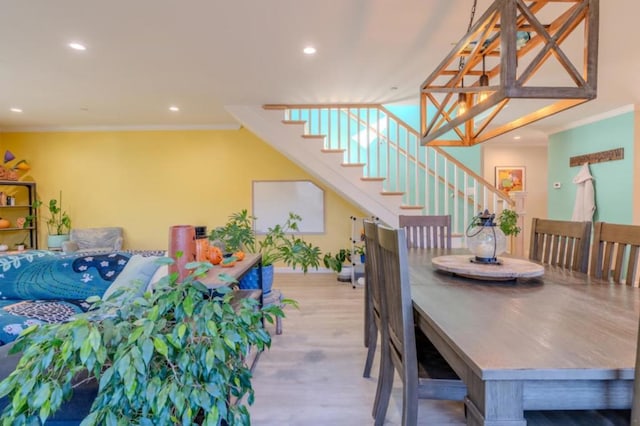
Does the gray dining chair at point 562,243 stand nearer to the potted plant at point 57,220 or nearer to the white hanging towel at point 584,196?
the white hanging towel at point 584,196

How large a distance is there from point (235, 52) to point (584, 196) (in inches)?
203

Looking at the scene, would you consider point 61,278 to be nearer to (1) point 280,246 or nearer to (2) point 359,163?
(1) point 280,246

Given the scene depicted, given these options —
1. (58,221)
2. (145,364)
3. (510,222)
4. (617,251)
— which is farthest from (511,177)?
(58,221)

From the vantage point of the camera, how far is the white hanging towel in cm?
481

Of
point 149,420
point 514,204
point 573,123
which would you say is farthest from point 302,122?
point 573,123

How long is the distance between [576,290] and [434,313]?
77 centimetres

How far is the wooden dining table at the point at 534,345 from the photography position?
32.0 inches

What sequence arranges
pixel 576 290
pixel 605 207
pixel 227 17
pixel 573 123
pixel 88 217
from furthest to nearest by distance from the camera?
pixel 88 217 < pixel 573 123 < pixel 605 207 < pixel 227 17 < pixel 576 290

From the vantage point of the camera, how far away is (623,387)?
2.72 feet

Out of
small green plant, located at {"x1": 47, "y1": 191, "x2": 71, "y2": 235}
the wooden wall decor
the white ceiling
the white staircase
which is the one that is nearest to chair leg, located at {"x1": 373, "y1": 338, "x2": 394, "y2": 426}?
the white ceiling

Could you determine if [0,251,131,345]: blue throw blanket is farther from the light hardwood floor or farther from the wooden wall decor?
the wooden wall decor

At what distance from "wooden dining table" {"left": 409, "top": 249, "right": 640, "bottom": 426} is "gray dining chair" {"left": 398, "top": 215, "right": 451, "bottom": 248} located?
4.72ft

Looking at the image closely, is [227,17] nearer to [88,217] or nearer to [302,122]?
[302,122]

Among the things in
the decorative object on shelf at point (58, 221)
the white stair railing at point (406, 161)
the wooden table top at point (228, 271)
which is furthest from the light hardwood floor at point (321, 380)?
the decorative object on shelf at point (58, 221)
